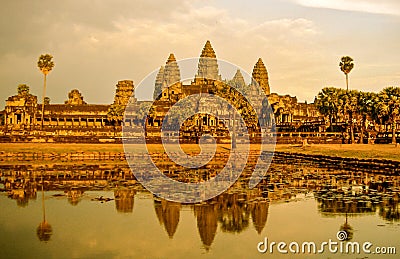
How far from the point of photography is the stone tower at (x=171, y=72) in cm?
12044

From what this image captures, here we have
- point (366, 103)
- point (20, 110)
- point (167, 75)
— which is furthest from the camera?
point (167, 75)

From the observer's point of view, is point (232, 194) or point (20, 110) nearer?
point (232, 194)

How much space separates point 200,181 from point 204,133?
1448 inches

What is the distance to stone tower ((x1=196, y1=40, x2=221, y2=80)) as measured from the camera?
99438 millimetres

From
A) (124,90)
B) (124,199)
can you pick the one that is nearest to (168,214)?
(124,199)

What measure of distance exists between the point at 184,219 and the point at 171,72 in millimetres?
108535

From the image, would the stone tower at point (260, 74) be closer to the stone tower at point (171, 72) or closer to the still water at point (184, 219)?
the stone tower at point (171, 72)

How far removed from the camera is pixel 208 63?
100m

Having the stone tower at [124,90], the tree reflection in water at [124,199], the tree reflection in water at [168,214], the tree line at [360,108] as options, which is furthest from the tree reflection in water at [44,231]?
the stone tower at [124,90]

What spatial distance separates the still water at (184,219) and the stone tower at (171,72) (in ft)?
327

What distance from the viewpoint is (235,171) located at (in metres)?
27.5

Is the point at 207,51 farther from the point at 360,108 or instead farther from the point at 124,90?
the point at 360,108

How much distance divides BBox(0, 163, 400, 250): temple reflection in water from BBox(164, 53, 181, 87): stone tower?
9448 centimetres

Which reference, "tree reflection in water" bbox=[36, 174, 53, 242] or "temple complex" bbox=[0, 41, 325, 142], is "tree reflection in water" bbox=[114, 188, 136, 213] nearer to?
"tree reflection in water" bbox=[36, 174, 53, 242]
